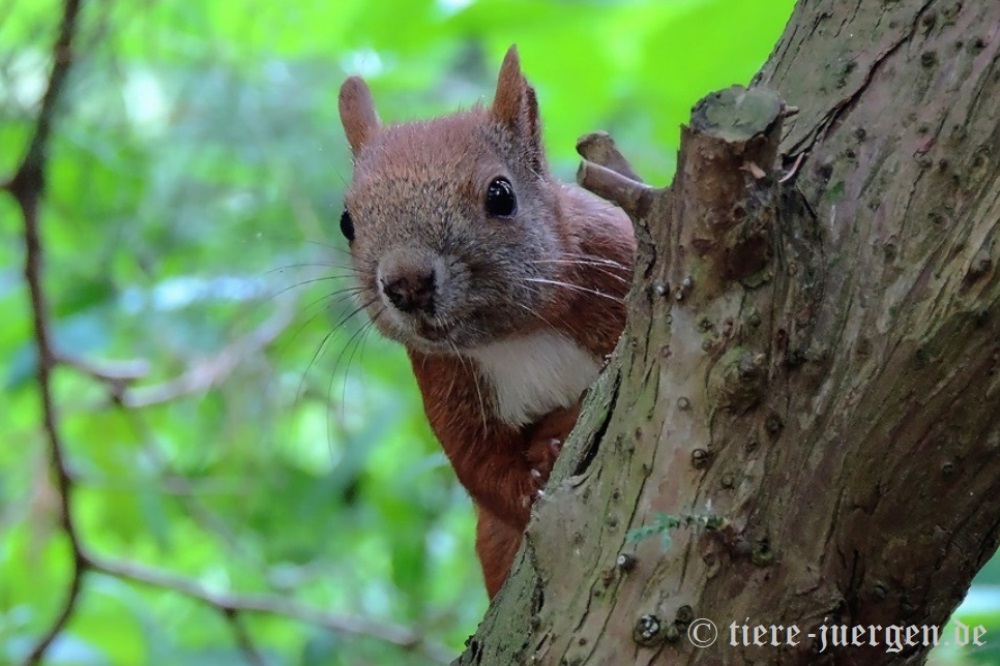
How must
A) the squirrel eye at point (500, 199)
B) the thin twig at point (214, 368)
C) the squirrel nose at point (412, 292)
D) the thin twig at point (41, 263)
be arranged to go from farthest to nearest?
the thin twig at point (214, 368) < the thin twig at point (41, 263) < the squirrel eye at point (500, 199) < the squirrel nose at point (412, 292)

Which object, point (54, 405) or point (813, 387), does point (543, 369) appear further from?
point (54, 405)

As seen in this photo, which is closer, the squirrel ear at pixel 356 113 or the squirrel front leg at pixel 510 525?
the squirrel front leg at pixel 510 525


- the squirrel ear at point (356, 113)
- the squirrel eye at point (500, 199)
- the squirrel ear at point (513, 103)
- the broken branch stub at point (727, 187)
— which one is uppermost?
the squirrel ear at point (513, 103)

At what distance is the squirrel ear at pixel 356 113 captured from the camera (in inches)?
86.7

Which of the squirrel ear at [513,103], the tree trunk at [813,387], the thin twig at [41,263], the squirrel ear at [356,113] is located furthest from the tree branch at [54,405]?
the tree trunk at [813,387]

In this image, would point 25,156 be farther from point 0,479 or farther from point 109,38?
point 0,479

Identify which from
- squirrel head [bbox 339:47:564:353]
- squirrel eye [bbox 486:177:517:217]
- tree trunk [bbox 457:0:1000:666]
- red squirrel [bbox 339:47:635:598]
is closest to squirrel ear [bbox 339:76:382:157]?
red squirrel [bbox 339:47:635:598]

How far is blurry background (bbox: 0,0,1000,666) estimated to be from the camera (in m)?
2.63

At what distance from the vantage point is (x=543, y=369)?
200 centimetres

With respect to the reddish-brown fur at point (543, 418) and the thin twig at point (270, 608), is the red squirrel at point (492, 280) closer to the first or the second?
the reddish-brown fur at point (543, 418)

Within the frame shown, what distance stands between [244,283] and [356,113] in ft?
3.80

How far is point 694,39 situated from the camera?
7.53 feet

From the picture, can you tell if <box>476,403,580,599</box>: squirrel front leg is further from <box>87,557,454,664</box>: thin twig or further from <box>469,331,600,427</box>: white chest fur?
<box>87,557,454,664</box>: thin twig

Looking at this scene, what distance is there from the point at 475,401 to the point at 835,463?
1.02 metres
